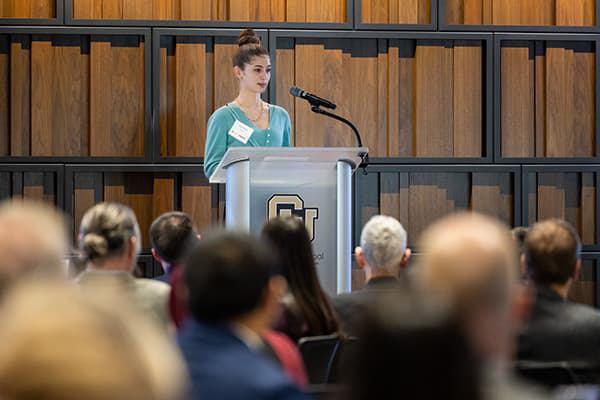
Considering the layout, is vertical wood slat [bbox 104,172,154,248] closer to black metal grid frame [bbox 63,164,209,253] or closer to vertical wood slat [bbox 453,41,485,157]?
black metal grid frame [bbox 63,164,209,253]

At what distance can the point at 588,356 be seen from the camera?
2428mm

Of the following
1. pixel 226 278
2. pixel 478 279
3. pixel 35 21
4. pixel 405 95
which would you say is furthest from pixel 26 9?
pixel 478 279

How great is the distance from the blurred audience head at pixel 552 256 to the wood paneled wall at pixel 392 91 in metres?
3.80

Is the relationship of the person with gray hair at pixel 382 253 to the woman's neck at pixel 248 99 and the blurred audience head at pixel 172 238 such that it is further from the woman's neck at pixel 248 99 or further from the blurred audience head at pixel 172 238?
the woman's neck at pixel 248 99

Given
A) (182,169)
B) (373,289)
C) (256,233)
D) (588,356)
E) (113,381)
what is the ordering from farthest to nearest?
(182,169)
(256,233)
(373,289)
(588,356)
(113,381)

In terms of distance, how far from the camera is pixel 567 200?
6.58m

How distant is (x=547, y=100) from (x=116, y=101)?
10.0 feet

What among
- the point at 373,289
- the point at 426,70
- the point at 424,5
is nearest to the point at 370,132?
the point at 426,70

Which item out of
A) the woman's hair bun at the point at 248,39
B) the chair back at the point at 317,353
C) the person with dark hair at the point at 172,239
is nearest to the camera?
the chair back at the point at 317,353

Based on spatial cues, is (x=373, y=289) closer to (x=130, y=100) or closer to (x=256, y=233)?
(x=256, y=233)

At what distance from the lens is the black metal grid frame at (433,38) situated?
629 cm

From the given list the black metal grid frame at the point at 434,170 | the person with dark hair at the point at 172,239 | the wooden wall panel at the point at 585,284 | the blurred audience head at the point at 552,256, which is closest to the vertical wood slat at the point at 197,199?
the black metal grid frame at the point at 434,170

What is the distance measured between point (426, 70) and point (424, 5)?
1.57ft

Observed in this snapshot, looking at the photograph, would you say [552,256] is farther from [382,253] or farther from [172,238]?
[172,238]
